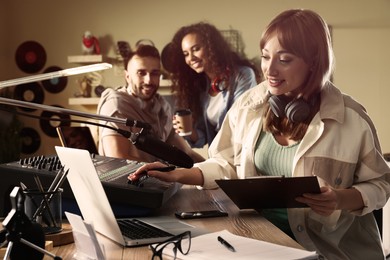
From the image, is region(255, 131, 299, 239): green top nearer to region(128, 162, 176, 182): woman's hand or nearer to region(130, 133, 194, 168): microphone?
region(128, 162, 176, 182): woman's hand

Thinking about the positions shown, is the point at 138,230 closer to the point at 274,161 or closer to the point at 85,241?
the point at 85,241

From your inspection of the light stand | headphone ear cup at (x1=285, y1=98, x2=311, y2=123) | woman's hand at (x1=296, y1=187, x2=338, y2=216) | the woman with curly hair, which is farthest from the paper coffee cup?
the light stand

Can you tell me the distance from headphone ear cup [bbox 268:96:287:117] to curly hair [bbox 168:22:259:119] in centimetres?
204

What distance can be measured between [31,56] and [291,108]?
338cm

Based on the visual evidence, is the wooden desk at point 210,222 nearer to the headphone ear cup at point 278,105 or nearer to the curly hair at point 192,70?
the headphone ear cup at point 278,105

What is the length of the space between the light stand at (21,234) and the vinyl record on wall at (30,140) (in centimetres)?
391

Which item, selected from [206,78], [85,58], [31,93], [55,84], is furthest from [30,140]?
[206,78]

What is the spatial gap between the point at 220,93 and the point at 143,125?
9.24 ft

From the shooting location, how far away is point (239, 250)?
4.09 ft

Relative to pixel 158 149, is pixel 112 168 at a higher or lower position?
lower

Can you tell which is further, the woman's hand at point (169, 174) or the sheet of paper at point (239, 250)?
the woman's hand at point (169, 174)

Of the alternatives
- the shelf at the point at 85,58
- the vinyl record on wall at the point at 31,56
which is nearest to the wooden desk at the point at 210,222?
the shelf at the point at 85,58

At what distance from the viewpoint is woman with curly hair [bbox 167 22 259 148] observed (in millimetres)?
4082

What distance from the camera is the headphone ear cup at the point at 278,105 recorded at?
203 cm
